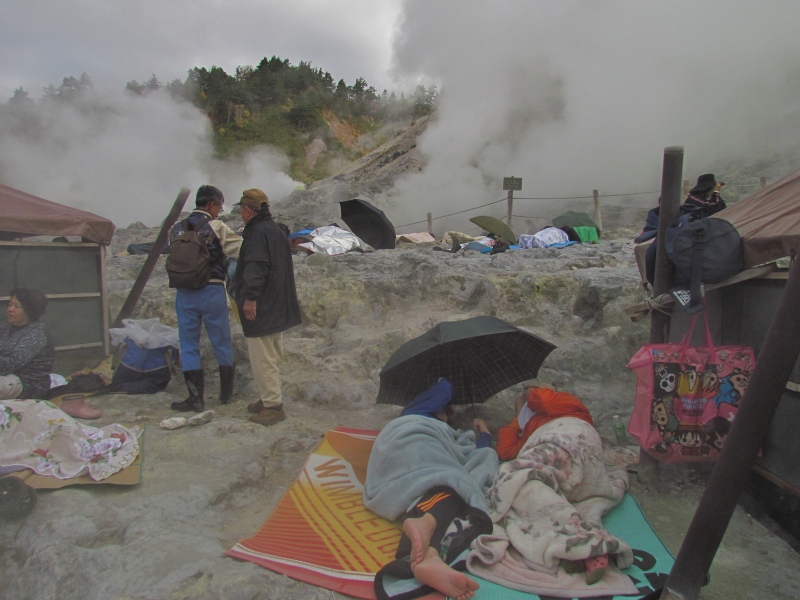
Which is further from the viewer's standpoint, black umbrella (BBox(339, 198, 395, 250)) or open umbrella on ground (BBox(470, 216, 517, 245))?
open umbrella on ground (BBox(470, 216, 517, 245))

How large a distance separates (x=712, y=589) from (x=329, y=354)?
140 inches

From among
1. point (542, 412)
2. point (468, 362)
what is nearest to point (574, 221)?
point (468, 362)

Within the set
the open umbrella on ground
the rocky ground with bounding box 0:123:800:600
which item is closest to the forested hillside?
the open umbrella on ground

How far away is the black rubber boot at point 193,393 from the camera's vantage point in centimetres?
404

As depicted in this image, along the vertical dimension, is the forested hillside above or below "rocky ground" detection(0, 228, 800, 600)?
above

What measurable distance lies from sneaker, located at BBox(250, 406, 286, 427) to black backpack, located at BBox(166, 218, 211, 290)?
1.04m

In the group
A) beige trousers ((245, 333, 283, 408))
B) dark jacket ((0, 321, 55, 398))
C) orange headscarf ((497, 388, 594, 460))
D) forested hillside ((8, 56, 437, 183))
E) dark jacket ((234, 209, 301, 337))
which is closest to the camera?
orange headscarf ((497, 388, 594, 460))

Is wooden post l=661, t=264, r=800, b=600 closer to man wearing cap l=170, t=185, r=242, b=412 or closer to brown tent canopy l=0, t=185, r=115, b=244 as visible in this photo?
man wearing cap l=170, t=185, r=242, b=412

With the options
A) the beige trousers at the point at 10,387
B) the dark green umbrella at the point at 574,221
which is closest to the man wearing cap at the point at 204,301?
the beige trousers at the point at 10,387

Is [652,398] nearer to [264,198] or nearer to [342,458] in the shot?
[342,458]

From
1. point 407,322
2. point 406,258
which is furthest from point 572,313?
point 406,258

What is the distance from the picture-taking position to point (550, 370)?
437 centimetres

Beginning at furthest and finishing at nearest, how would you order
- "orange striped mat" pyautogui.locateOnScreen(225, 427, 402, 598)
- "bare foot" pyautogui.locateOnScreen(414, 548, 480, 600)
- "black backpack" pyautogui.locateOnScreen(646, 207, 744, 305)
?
"black backpack" pyautogui.locateOnScreen(646, 207, 744, 305), "orange striped mat" pyautogui.locateOnScreen(225, 427, 402, 598), "bare foot" pyautogui.locateOnScreen(414, 548, 480, 600)

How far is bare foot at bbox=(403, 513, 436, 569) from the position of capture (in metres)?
2.16
